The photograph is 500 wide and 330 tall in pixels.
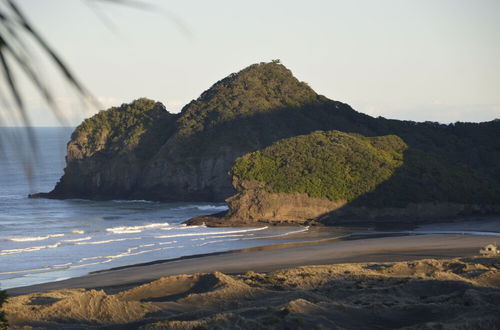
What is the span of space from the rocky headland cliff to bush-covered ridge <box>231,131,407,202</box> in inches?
3.6

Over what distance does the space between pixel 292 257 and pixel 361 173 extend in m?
23.7

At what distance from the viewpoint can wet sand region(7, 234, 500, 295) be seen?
29266mm

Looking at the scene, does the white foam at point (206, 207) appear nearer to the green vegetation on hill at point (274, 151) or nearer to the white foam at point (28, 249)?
the green vegetation on hill at point (274, 151)

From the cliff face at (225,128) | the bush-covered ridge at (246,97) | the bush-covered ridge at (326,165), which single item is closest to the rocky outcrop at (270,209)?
the bush-covered ridge at (326,165)

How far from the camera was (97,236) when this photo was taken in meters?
46.2

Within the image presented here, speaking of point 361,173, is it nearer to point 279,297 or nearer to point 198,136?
point 198,136

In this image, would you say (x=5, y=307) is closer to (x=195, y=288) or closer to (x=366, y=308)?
(x=195, y=288)

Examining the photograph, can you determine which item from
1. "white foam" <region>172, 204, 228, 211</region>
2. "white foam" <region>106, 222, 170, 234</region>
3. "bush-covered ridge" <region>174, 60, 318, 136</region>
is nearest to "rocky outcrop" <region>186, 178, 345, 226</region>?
"white foam" <region>106, 222, 170, 234</region>

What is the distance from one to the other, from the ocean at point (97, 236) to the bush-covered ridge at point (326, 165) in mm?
5836

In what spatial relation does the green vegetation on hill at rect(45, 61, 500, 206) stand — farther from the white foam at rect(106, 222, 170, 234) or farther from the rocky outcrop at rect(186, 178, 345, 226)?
the white foam at rect(106, 222, 170, 234)

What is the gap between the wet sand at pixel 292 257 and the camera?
96.0 feet

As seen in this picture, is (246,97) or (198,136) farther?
(246,97)

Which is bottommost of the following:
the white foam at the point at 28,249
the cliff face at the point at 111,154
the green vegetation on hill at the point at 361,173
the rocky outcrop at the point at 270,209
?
the white foam at the point at 28,249

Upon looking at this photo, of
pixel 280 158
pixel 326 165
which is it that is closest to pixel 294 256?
pixel 326 165
